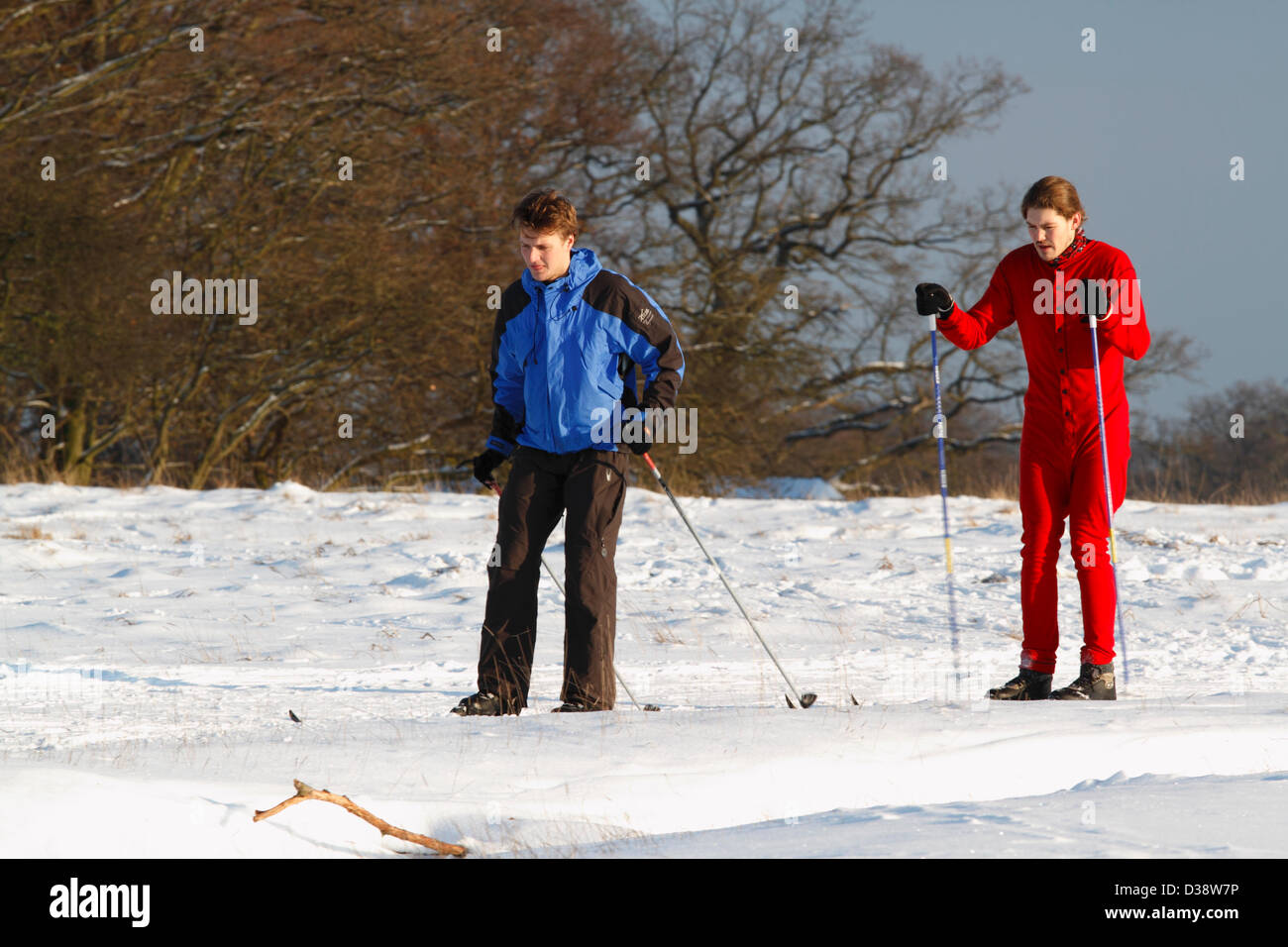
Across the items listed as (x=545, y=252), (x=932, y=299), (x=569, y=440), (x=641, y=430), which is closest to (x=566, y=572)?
(x=569, y=440)

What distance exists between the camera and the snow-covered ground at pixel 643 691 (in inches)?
130

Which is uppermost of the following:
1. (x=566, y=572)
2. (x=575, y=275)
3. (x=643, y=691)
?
(x=575, y=275)

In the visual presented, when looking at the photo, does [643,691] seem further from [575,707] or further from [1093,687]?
[1093,687]

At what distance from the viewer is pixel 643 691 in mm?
5957

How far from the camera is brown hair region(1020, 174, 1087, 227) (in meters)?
5.25

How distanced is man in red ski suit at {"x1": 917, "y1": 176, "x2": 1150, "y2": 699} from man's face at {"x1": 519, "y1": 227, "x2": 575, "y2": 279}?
1.41m

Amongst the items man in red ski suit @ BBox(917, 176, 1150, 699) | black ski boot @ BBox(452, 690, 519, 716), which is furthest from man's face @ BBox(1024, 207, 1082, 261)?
black ski boot @ BBox(452, 690, 519, 716)

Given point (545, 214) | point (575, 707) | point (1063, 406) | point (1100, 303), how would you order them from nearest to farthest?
1. point (545, 214)
2. point (575, 707)
3. point (1100, 303)
4. point (1063, 406)

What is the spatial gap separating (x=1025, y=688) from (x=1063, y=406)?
1.12 m

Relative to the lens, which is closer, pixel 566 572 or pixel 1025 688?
pixel 566 572

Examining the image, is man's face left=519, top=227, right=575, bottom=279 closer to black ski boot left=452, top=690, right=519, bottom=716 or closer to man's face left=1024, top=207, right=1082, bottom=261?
black ski boot left=452, top=690, right=519, bottom=716

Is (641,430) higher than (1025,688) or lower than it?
higher

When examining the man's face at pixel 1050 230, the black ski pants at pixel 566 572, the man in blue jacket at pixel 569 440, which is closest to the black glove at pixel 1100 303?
the man's face at pixel 1050 230
